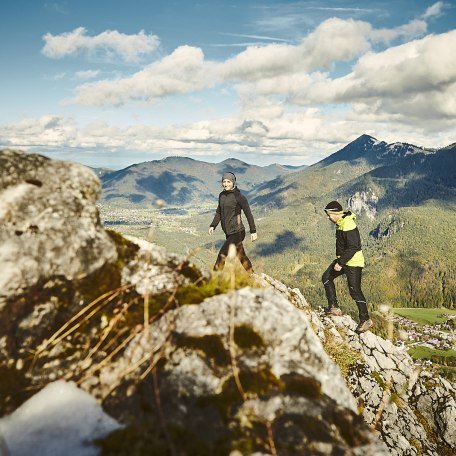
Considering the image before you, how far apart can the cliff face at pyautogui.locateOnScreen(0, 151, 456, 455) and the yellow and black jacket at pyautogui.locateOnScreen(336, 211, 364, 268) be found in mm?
7385

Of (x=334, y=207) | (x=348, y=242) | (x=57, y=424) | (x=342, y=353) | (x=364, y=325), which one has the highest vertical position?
(x=334, y=207)

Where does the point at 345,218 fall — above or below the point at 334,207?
below

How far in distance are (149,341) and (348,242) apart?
923 centimetres

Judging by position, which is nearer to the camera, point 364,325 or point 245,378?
point 245,378

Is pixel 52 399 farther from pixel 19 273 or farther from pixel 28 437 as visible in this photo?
pixel 19 273

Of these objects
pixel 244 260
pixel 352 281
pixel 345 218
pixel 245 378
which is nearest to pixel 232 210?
pixel 244 260

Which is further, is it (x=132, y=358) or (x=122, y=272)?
(x=122, y=272)

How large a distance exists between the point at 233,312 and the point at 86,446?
7.84ft

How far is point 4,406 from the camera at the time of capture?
4074 millimetres

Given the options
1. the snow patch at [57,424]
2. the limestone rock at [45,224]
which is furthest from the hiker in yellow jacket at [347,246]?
the snow patch at [57,424]

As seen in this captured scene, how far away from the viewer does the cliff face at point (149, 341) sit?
12.4 feet

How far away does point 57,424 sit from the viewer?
3.92 m

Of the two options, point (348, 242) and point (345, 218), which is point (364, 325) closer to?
point (348, 242)

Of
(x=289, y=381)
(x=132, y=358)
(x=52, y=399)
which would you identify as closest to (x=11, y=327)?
(x=52, y=399)
